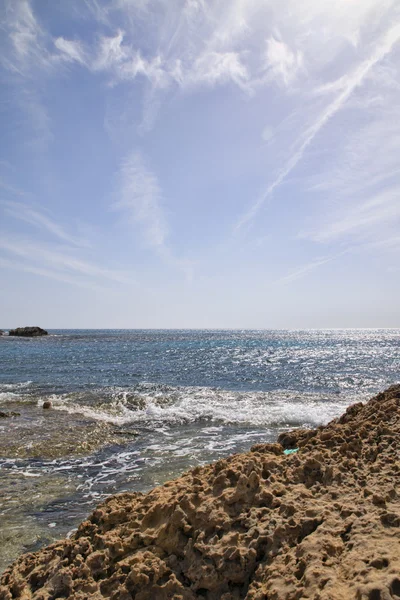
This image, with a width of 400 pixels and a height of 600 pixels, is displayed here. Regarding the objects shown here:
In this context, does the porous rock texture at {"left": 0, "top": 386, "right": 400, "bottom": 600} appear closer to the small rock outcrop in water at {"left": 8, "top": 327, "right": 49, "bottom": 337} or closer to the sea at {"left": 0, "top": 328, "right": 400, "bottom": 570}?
the sea at {"left": 0, "top": 328, "right": 400, "bottom": 570}

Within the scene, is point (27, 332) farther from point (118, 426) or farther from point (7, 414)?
point (118, 426)

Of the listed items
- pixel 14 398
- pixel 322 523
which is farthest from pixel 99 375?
pixel 322 523

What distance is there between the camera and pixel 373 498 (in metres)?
3.44

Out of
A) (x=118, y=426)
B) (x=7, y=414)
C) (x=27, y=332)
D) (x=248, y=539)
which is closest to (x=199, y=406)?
(x=118, y=426)

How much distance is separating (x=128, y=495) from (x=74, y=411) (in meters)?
12.0

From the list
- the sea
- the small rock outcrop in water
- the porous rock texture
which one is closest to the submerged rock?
the sea

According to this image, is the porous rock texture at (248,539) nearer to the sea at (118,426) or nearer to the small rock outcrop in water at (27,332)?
the sea at (118,426)

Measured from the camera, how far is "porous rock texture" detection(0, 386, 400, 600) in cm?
282

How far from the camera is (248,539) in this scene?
130 inches

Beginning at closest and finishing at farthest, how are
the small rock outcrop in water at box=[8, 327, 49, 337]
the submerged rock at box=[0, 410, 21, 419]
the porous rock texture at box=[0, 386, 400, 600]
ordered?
1. the porous rock texture at box=[0, 386, 400, 600]
2. the submerged rock at box=[0, 410, 21, 419]
3. the small rock outcrop in water at box=[8, 327, 49, 337]

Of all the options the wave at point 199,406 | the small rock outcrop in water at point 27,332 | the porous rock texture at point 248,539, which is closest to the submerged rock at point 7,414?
the wave at point 199,406

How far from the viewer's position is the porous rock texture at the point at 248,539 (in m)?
2.82

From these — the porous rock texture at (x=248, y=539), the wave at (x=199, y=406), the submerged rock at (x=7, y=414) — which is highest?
the porous rock texture at (x=248, y=539)

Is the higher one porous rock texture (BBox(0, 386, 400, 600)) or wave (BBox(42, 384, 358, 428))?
porous rock texture (BBox(0, 386, 400, 600))
